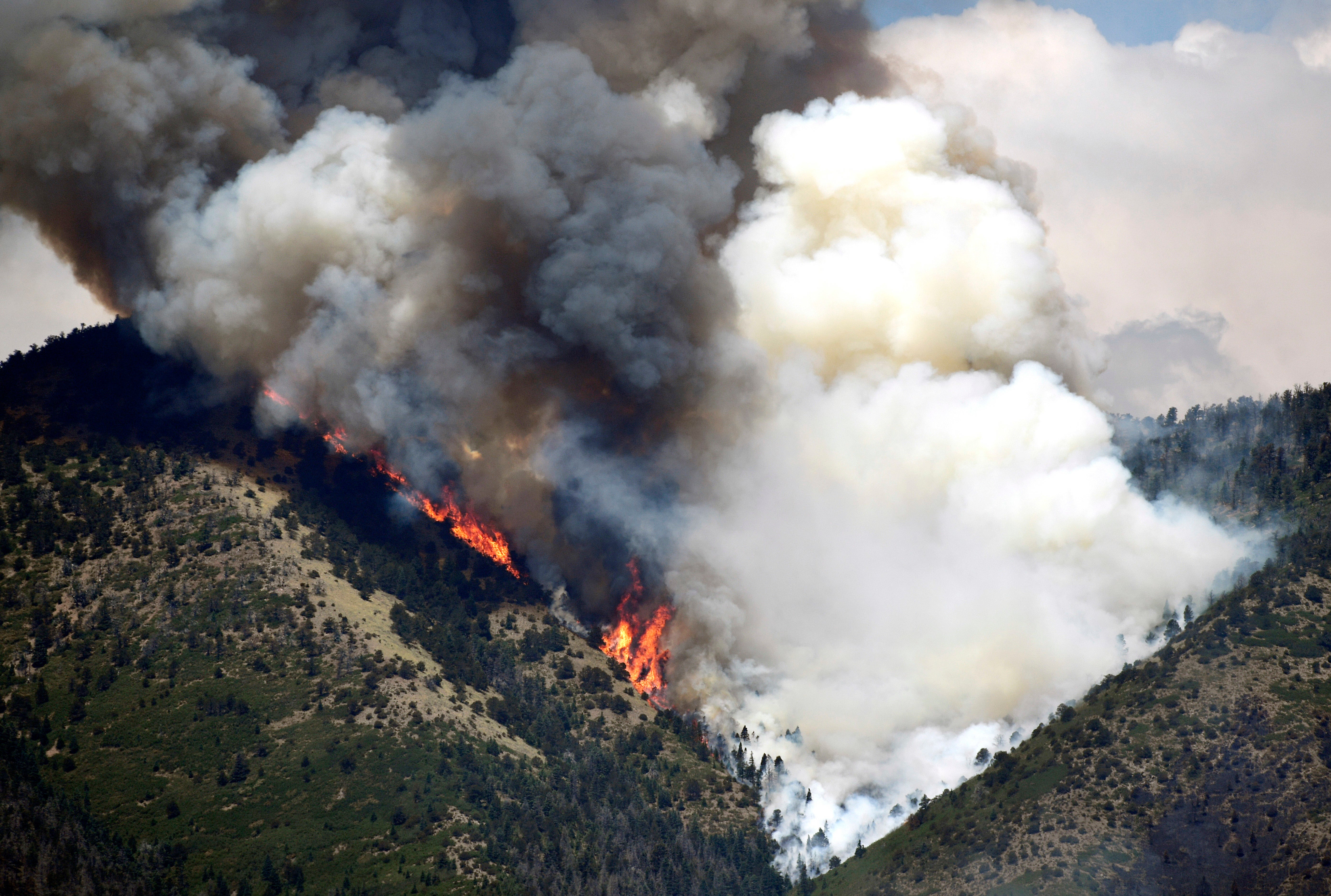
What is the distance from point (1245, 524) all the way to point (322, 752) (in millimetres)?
117040

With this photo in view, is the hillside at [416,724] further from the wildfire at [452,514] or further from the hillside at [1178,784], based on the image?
the wildfire at [452,514]

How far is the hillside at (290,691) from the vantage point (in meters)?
137

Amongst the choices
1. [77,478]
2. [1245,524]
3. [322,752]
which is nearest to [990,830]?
[1245,524]

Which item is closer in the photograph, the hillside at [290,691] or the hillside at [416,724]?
the hillside at [416,724]

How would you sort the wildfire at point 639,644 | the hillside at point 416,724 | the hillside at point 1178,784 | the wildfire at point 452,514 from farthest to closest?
1. the wildfire at point 452,514
2. the wildfire at point 639,644
3. the hillside at point 416,724
4. the hillside at point 1178,784

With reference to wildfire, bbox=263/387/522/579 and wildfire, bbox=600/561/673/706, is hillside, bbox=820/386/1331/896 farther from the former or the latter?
wildfire, bbox=263/387/522/579

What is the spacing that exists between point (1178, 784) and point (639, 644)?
71493 millimetres

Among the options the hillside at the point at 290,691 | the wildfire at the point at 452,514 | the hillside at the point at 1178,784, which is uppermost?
the wildfire at the point at 452,514

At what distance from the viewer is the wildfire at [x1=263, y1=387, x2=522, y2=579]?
18862 cm

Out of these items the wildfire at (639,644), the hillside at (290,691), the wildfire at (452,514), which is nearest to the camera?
the hillside at (290,691)

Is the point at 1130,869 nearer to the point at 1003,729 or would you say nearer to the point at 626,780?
the point at 1003,729

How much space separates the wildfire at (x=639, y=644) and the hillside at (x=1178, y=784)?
115 ft

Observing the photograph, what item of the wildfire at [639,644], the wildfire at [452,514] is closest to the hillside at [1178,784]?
the wildfire at [639,644]

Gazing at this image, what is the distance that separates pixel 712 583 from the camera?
169 metres
